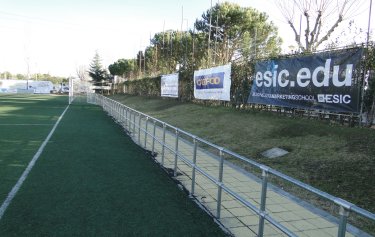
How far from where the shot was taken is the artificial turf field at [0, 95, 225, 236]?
4.14 meters

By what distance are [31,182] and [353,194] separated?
4.92m

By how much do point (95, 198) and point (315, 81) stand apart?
661cm

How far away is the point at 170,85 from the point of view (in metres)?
24.1

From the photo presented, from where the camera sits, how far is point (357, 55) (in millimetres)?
8234

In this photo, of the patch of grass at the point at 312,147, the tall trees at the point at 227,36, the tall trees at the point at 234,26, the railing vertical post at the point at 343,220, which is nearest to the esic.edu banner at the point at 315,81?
the patch of grass at the point at 312,147

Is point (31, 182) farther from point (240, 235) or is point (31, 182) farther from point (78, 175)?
point (240, 235)

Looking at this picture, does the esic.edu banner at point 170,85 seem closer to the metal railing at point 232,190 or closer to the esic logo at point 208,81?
the esic logo at point 208,81

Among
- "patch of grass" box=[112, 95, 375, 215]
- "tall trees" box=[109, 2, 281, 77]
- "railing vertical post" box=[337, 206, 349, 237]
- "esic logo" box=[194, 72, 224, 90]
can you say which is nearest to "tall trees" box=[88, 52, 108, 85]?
"tall trees" box=[109, 2, 281, 77]

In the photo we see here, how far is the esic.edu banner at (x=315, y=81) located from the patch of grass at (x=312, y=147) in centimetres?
52

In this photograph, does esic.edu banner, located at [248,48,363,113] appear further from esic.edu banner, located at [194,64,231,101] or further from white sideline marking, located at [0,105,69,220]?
white sideline marking, located at [0,105,69,220]

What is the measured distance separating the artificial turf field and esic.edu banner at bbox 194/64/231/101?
736 cm

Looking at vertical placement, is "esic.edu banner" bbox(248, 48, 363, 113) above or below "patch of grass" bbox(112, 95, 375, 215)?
above

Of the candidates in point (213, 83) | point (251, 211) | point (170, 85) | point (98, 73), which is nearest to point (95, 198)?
point (251, 211)

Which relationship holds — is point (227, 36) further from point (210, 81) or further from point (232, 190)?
point (232, 190)
